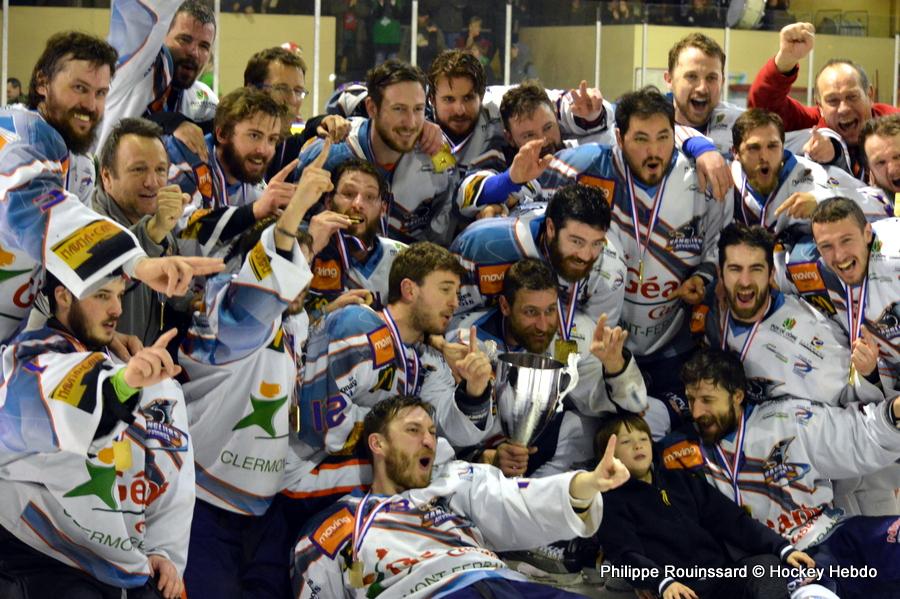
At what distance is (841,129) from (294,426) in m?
3.15

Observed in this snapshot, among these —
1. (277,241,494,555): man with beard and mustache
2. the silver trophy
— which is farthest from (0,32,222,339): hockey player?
the silver trophy

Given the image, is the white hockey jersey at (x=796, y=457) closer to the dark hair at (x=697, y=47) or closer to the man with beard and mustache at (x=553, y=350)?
the man with beard and mustache at (x=553, y=350)

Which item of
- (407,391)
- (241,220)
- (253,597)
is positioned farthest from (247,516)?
(241,220)

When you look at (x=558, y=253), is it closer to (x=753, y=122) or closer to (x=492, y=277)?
(x=492, y=277)

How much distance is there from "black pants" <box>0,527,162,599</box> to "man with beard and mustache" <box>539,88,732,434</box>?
2.56 metres

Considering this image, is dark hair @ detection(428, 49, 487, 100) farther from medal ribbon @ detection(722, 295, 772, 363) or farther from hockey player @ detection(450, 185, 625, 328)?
medal ribbon @ detection(722, 295, 772, 363)

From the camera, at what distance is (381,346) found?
15.4 ft

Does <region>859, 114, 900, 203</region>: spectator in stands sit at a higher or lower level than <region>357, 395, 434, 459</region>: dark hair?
higher

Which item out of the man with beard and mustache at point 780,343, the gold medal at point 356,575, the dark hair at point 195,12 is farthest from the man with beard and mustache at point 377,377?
the dark hair at point 195,12

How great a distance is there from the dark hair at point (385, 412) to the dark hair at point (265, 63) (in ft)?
6.71

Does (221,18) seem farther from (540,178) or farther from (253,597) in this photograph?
(253,597)

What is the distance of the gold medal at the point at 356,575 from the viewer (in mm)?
4219

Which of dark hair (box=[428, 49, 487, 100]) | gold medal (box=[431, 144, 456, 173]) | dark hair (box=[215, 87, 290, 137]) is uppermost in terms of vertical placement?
dark hair (box=[428, 49, 487, 100])

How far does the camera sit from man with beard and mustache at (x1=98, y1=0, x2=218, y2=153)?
198 inches
